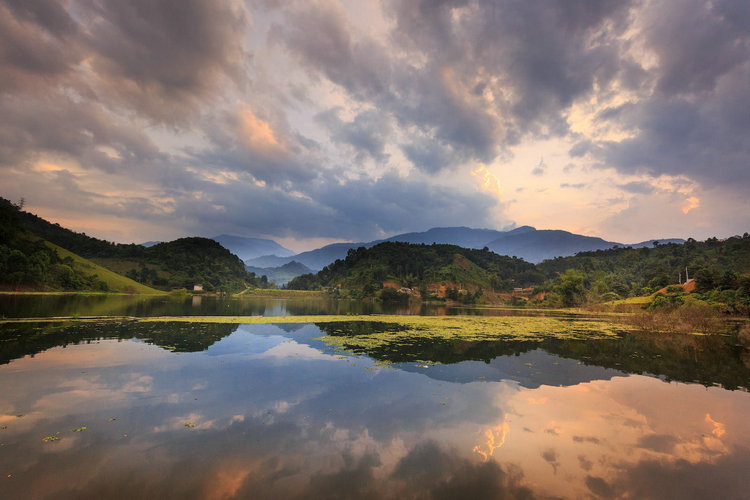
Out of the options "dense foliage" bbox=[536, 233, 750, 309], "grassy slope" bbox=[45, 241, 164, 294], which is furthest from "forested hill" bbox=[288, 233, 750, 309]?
"grassy slope" bbox=[45, 241, 164, 294]

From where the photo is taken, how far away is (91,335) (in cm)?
2169

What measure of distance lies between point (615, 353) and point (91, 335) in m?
35.8

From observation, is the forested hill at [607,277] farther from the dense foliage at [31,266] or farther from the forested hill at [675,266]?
the dense foliage at [31,266]

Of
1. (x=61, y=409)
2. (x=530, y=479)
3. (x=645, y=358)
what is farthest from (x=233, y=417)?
(x=645, y=358)

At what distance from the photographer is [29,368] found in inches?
522

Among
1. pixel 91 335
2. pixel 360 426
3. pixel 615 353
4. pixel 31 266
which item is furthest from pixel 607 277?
pixel 31 266

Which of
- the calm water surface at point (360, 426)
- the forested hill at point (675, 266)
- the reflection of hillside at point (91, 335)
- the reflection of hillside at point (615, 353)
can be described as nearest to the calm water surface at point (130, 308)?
the reflection of hillside at point (91, 335)

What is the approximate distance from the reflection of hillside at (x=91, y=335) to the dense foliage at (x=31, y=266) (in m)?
64.5

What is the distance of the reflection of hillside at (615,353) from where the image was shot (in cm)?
1580

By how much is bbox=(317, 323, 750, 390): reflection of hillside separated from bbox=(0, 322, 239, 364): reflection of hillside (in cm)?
1041

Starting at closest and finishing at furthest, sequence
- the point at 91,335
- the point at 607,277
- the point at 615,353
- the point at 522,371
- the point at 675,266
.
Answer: the point at 522,371 < the point at 615,353 < the point at 91,335 < the point at 607,277 < the point at 675,266

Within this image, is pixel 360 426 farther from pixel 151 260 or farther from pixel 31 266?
pixel 151 260

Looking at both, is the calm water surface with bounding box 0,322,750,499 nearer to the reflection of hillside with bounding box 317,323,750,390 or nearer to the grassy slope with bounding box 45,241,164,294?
the reflection of hillside with bounding box 317,323,750,390

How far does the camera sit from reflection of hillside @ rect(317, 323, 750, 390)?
15797mm
